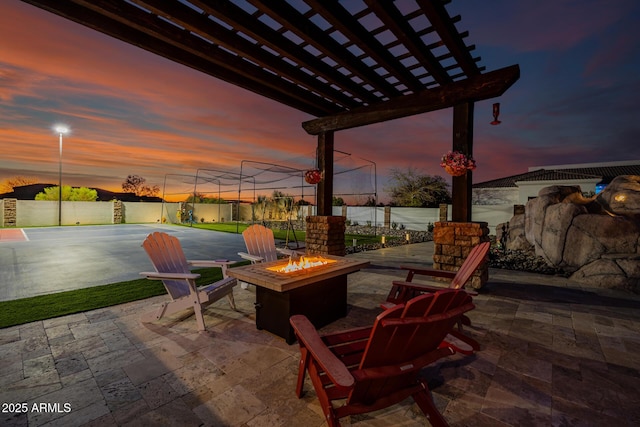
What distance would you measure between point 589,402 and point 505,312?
168 cm

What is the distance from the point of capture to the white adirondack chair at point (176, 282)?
8.73 feet

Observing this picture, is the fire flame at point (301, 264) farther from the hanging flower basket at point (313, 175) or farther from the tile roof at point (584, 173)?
the tile roof at point (584, 173)

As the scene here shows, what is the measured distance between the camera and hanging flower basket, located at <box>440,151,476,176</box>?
4.01m

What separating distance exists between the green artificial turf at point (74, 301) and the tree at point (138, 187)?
3574 cm

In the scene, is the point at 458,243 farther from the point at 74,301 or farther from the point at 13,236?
the point at 13,236

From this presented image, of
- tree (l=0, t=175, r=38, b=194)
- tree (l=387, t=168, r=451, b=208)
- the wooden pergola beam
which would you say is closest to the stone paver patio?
the wooden pergola beam

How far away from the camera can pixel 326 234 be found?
573 centimetres

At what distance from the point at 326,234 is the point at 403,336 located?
451 centimetres

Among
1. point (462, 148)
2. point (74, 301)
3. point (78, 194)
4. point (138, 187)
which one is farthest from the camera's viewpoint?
point (138, 187)

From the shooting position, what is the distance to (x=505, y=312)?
127 inches

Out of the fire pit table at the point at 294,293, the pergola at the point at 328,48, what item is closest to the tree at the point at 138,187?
the pergola at the point at 328,48

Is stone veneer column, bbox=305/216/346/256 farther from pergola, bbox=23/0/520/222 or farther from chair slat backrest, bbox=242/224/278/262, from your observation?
pergola, bbox=23/0/520/222

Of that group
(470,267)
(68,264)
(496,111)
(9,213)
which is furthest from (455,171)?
(9,213)

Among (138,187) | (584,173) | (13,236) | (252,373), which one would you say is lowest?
(252,373)
